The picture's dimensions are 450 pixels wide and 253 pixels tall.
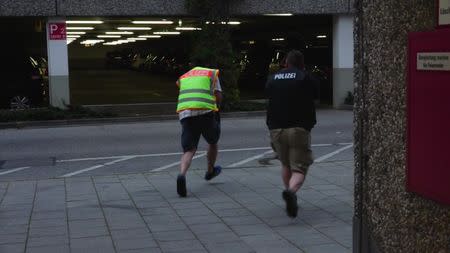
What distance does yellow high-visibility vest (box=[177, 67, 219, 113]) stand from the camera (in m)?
8.17

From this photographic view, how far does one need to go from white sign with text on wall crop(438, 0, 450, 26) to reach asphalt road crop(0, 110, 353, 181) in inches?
308

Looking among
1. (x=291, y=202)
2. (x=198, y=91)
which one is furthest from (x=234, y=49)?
(x=291, y=202)

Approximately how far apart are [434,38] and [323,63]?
25745 mm

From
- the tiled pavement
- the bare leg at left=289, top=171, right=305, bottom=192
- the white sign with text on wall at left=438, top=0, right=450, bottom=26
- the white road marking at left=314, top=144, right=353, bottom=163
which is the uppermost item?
the white sign with text on wall at left=438, top=0, right=450, bottom=26

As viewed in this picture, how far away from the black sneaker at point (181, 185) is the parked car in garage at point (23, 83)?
13072 millimetres

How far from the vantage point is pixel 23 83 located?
20938 mm

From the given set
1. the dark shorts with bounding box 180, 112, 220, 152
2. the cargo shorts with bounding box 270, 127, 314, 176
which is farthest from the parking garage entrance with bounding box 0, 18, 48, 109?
the cargo shorts with bounding box 270, 127, 314, 176

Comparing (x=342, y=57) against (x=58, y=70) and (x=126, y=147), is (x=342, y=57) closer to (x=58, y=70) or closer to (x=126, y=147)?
(x=58, y=70)

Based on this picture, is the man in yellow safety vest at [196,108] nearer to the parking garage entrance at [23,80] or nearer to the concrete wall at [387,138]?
the concrete wall at [387,138]

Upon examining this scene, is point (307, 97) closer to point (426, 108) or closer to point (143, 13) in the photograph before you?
point (426, 108)

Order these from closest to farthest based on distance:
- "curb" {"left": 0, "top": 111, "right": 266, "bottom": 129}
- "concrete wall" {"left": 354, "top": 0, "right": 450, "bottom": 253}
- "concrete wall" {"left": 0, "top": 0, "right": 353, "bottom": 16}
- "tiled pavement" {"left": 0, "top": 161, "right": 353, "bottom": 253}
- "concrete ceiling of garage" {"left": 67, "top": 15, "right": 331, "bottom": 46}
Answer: "concrete wall" {"left": 354, "top": 0, "right": 450, "bottom": 253} < "tiled pavement" {"left": 0, "top": 161, "right": 353, "bottom": 253} < "curb" {"left": 0, "top": 111, "right": 266, "bottom": 129} < "concrete wall" {"left": 0, "top": 0, "right": 353, "bottom": 16} < "concrete ceiling of garage" {"left": 67, "top": 15, "right": 331, "bottom": 46}

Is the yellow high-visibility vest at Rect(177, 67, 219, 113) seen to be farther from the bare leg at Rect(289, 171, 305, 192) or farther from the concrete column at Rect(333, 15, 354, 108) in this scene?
the concrete column at Rect(333, 15, 354, 108)

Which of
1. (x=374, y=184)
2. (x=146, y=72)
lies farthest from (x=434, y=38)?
(x=146, y=72)

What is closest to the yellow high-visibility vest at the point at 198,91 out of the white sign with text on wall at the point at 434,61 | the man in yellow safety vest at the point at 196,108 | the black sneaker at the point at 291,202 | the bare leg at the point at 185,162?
the man in yellow safety vest at the point at 196,108
